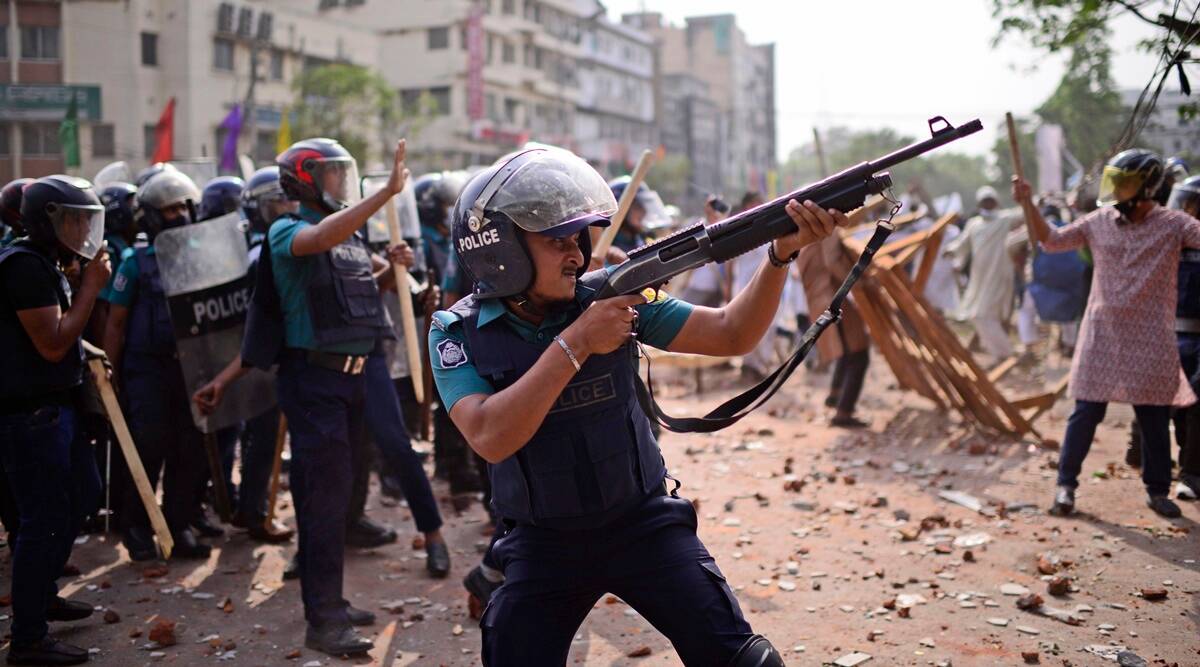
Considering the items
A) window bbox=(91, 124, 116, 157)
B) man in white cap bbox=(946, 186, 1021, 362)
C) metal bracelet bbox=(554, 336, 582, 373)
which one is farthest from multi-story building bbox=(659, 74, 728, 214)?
metal bracelet bbox=(554, 336, 582, 373)

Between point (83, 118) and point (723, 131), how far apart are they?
65.2 m

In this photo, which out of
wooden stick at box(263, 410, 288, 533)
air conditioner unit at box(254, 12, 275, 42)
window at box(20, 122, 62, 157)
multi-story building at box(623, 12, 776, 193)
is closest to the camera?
wooden stick at box(263, 410, 288, 533)

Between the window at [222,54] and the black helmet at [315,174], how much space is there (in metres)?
39.6

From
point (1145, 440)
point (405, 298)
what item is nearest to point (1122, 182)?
point (1145, 440)

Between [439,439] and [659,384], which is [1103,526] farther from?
[659,384]

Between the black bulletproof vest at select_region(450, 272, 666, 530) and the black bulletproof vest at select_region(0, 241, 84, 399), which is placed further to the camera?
the black bulletproof vest at select_region(0, 241, 84, 399)

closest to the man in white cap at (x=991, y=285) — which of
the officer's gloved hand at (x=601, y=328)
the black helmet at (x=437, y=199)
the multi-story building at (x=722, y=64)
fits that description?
the black helmet at (x=437, y=199)

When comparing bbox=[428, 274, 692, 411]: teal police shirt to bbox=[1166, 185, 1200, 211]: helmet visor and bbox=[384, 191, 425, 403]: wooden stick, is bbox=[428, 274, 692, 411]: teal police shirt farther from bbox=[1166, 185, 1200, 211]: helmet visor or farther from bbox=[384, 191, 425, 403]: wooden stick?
bbox=[1166, 185, 1200, 211]: helmet visor

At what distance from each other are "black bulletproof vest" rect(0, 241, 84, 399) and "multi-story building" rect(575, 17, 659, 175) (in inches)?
2561

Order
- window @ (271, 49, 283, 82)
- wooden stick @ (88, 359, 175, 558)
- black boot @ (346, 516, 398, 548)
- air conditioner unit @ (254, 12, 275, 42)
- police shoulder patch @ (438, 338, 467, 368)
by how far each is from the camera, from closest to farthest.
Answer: police shoulder patch @ (438, 338, 467, 368), wooden stick @ (88, 359, 175, 558), black boot @ (346, 516, 398, 548), air conditioner unit @ (254, 12, 275, 42), window @ (271, 49, 283, 82)

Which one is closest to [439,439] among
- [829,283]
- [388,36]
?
[829,283]

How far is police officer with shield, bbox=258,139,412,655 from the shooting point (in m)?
4.78

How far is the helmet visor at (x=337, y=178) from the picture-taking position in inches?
200

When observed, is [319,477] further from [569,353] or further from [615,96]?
[615,96]
